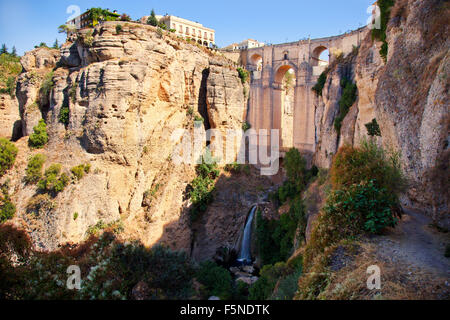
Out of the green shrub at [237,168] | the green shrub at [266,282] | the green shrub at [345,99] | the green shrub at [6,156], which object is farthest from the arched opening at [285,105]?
the green shrub at [6,156]

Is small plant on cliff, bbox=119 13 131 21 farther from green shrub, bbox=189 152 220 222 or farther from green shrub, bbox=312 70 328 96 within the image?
green shrub, bbox=312 70 328 96

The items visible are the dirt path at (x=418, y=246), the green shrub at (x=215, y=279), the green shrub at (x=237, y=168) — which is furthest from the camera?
the green shrub at (x=237, y=168)

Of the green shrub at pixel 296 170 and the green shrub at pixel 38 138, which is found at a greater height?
the green shrub at pixel 38 138

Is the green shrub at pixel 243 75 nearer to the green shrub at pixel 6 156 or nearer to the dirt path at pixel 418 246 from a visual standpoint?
the green shrub at pixel 6 156

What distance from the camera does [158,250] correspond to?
7.65m

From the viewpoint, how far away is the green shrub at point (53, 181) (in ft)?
48.4

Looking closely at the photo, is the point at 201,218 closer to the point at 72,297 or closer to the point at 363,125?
the point at 363,125

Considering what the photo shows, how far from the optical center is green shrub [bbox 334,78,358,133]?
14505 mm

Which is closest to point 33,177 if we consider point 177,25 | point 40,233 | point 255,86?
point 40,233

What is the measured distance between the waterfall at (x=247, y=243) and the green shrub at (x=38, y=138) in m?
12.6

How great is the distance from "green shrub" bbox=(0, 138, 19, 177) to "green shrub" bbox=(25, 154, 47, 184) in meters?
1.02

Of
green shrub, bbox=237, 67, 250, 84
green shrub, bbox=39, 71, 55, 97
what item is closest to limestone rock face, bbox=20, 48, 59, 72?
green shrub, bbox=39, 71, 55, 97

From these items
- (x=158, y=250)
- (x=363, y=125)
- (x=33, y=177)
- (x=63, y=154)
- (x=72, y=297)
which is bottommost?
(x=72, y=297)

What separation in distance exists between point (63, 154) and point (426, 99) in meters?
15.9
